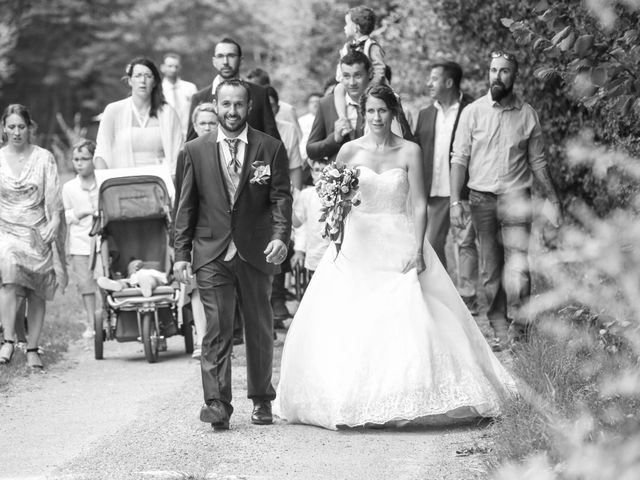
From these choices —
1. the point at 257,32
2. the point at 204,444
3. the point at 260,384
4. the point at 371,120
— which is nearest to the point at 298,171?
the point at 371,120

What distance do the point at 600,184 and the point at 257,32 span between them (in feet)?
124

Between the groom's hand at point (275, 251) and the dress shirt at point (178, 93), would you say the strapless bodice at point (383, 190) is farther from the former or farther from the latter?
the dress shirt at point (178, 93)

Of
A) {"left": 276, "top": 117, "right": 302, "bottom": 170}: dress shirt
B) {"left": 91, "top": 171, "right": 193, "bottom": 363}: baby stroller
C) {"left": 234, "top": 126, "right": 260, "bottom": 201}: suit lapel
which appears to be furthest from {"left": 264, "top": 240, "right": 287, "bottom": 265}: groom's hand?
{"left": 276, "top": 117, "right": 302, "bottom": 170}: dress shirt

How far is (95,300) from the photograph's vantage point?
13.4 m

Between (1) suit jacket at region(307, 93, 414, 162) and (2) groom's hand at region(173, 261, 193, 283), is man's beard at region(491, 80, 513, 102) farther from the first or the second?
(2) groom's hand at region(173, 261, 193, 283)

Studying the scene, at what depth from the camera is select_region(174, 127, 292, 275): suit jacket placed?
8.02 meters

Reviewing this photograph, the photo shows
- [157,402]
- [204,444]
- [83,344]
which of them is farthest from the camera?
[83,344]

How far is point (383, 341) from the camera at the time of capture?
7.95 meters

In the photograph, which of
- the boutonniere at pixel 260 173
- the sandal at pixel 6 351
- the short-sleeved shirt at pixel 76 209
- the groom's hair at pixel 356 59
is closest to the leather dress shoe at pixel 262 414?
the boutonniere at pixel 260 173

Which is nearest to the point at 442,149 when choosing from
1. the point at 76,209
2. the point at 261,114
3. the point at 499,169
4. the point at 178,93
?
the point at 499,169

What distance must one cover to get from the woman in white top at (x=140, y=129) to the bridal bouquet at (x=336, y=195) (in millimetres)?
3927

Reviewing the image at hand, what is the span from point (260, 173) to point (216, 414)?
1558mm

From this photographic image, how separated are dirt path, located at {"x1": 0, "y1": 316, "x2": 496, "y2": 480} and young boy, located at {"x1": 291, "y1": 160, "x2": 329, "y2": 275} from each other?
226cm

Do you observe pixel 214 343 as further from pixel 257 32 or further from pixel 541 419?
pixel 257 32
